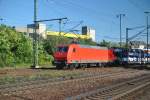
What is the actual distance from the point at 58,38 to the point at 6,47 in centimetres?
1964

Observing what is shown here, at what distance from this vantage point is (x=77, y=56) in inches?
1657

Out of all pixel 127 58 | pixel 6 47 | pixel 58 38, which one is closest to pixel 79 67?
pixel 6 47

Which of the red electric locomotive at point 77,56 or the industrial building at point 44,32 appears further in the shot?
the industrial building at point 44,32

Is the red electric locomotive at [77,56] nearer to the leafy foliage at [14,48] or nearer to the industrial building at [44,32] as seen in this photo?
the leafy foliage at [14,48]

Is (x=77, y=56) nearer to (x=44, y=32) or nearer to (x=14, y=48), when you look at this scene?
(x=14, y=48)

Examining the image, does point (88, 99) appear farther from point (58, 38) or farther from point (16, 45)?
point (58, 38)

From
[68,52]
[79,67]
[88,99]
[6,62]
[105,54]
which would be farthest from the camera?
[105,54]

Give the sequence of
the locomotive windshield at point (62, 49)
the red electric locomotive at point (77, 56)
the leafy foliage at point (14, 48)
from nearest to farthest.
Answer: the red electric locomotive at point (77, 56) < the locomotive windshield at point (62, 49) < the leafy foliage at point (14, 48)

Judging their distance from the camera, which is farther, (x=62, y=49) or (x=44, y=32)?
(x=44, y=32)

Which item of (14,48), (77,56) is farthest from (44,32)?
(77,56)

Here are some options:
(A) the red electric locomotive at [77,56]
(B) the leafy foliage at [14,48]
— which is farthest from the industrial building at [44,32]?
(A) the red electric locomotive at [77,56]

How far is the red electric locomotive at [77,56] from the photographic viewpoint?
40.4 meters

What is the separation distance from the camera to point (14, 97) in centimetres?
1490

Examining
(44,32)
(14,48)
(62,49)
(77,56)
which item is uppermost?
(44,32)
